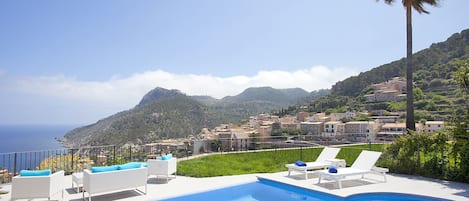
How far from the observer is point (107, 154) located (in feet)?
36.8

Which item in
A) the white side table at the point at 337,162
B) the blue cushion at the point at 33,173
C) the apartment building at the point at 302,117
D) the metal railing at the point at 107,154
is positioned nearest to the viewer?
the blue cushion at the point at 33,173

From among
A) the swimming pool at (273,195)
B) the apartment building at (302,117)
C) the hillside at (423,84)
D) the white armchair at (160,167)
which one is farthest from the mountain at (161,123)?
the swimming pool at (273,195)

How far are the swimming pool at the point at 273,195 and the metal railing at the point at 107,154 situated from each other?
13.6 feet

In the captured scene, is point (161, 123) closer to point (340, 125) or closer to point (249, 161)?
point (340, 125)

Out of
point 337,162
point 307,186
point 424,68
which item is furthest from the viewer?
point 424,68

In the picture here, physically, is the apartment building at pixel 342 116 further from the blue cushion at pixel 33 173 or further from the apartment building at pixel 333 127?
the blue cushion at pixel 33 173

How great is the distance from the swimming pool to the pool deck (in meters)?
0.13

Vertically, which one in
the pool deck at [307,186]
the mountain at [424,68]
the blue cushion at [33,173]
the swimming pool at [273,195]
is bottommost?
the swimming pool at [273,195]

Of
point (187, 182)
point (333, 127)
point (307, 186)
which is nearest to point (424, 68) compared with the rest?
point (333, 127)

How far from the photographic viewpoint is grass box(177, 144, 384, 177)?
998cm

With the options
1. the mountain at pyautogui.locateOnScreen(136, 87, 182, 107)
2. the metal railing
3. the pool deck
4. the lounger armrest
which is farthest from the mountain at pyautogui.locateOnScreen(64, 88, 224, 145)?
the lounger armrest

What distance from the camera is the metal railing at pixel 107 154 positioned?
8586 mm

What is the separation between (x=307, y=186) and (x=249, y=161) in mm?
4101

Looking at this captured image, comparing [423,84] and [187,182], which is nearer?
[187,182]
